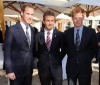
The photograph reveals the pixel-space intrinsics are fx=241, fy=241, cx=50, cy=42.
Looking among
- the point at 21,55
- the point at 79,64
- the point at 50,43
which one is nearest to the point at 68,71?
the point at 79,64

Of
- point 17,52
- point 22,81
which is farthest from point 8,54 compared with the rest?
point 22,81

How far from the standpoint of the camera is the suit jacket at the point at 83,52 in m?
3.77

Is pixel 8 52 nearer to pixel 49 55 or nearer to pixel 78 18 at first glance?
pixel 49 55

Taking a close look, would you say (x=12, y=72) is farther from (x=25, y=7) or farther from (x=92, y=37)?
Answer: (x=92, y=37)

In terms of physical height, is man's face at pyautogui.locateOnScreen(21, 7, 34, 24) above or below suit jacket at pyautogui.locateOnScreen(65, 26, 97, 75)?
above

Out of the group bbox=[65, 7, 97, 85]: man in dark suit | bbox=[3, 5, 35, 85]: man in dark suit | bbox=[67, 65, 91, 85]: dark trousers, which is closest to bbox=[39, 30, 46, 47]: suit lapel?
bbox=[3, 5, 35, 85]: man in dark suit

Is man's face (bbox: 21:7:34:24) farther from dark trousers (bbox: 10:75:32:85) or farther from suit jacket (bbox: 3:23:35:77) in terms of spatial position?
dark trousers (bbox: 10:75:32:85)

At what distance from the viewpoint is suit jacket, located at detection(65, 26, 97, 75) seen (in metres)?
3.77

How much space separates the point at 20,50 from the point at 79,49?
914 mm

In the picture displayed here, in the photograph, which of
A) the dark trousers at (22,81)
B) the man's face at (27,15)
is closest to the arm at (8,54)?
the dark trousers at (22,81)

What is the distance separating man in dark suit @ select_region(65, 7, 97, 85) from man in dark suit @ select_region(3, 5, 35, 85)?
0.63m

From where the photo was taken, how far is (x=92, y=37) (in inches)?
150

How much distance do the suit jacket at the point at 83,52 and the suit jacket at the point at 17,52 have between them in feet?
2.08

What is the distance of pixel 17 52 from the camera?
3.57m
